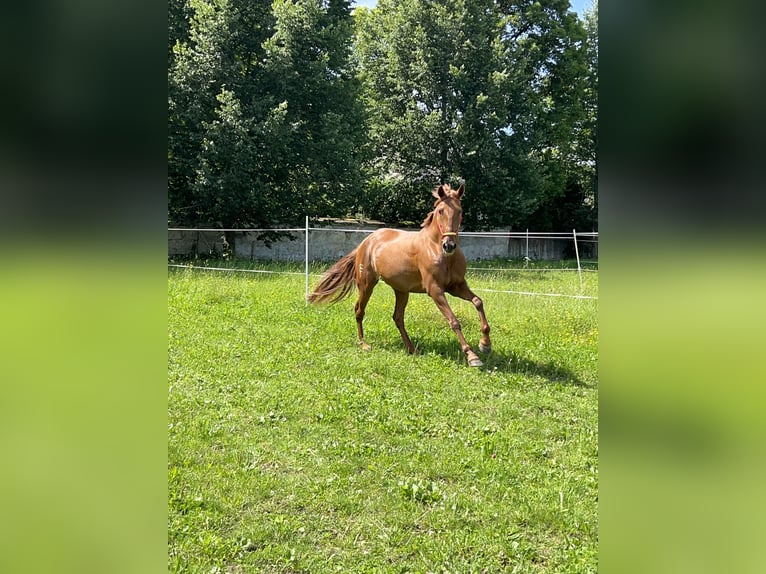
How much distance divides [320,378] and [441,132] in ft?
52.8

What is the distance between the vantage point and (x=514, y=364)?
5391 mm

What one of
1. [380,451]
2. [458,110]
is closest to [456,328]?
[380,451]

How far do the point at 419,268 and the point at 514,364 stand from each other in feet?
5.01

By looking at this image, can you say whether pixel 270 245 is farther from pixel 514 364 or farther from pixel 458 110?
pixel 514 364

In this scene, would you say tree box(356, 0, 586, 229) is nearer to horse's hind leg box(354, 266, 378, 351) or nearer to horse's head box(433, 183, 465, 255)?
horse's hind leg box(354, 266, 378, 351)

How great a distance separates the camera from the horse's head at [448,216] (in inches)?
197

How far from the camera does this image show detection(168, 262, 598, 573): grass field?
235cm

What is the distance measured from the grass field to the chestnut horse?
48 centimetres

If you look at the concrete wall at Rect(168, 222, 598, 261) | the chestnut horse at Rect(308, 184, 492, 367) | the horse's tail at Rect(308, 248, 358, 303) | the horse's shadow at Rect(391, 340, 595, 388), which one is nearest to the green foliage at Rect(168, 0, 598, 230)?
the concrete wall at Rect(168, 222, 598, 261)
